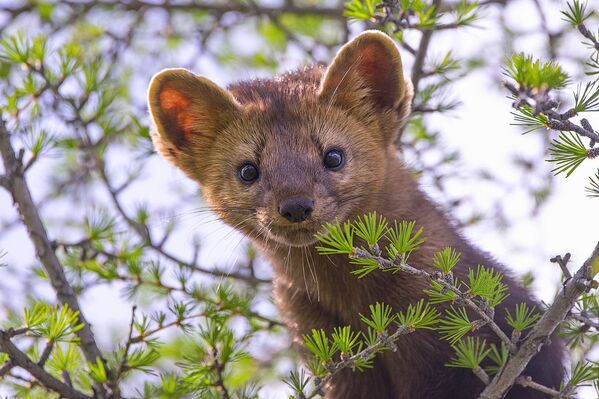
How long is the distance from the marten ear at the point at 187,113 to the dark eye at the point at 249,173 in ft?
1.18

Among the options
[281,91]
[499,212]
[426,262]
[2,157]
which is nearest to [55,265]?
[2,157]

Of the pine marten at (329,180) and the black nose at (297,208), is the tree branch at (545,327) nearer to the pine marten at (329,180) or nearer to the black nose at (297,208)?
the pine marten at (329,180)

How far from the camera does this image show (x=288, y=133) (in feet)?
14.9

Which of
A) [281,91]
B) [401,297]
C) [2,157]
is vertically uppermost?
[281,91]

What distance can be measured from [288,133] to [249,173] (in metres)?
0.30

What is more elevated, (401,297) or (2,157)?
(2,157)

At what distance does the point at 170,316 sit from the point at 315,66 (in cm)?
172

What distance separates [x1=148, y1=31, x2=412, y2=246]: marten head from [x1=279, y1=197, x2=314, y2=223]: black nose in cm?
8

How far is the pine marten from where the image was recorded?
440 centimetres

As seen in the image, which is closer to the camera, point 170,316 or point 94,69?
point 170,316

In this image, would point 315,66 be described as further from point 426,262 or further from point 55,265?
point 55,265

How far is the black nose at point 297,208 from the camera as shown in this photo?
4043 millimetres

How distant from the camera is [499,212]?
6.33 meters

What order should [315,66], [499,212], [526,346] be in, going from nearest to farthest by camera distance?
[526,346] < [315,66] < [499,212]
